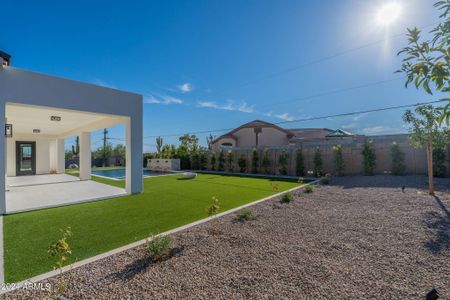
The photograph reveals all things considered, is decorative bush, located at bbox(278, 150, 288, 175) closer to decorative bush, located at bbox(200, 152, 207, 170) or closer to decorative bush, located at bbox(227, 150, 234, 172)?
decorative bush, located at bbox(227, 150, 234, 172)

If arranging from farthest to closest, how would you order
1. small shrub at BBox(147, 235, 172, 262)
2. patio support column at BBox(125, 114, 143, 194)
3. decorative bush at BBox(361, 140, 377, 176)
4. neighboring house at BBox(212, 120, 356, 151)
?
neighboring house at BBox(212, 120, 356, 151)
decorative bush at BBox(361, 140, 377, 176)
patio support column at BBox(125, 114, 143, 194)
small shrub at BBox(147, 235, 172, 262)

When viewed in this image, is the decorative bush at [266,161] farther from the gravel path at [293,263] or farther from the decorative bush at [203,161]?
the gravel path at [293,263]

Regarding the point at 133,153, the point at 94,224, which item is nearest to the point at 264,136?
the point at 133,153

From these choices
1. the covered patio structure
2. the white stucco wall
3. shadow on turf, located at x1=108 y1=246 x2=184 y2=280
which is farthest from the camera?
the white stucco wall

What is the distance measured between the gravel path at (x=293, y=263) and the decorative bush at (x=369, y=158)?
7.42 meters

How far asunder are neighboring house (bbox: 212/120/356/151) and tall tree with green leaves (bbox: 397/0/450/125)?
21.6 meters

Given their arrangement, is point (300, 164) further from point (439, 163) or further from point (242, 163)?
point (439, 163)

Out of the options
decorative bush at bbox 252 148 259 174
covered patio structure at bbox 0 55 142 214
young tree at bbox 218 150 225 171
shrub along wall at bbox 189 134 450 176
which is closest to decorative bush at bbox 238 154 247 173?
shrub along wall at bbox 189 134 450 176

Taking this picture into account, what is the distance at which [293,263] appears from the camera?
10.1 feet

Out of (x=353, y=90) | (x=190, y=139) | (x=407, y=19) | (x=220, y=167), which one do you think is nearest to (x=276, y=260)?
(x=407, y=19)

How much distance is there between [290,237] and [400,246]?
176cm

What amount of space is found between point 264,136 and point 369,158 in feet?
47.0

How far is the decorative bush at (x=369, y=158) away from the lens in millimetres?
12188

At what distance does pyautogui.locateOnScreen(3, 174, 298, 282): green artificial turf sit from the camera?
3.42 m
